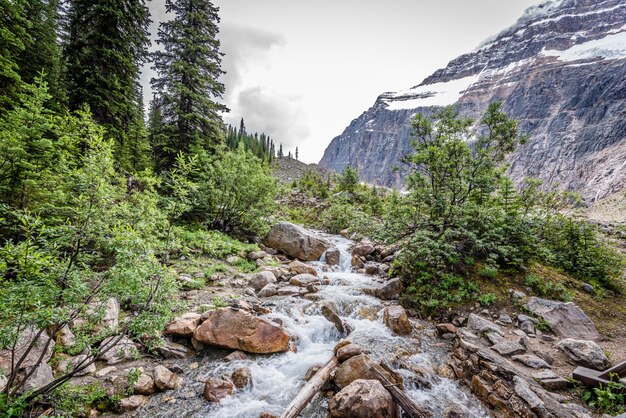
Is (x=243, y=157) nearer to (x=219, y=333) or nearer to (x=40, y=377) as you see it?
(x=219, y=333)

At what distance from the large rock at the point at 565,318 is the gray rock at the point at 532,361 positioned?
1.71 m

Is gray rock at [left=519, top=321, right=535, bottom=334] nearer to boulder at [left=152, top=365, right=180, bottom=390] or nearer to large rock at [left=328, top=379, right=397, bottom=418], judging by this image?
large rock at [left=328, top=379, right=397, bottom=418]

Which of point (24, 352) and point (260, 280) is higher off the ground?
point (24, 352)

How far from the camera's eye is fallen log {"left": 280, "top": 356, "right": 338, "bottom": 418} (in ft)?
13.4

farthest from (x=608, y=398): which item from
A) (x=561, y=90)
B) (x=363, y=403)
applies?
(x=561, y=90)

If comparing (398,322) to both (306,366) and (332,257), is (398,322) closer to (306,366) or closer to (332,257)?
(306,366)

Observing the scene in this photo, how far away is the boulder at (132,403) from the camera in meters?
3.99

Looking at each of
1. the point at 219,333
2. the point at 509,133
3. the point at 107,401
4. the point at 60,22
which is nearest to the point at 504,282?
the point at 509,133

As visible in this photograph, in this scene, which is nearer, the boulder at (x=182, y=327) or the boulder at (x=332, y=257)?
the boulder at (x=182, y=327)

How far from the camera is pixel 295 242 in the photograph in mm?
14266

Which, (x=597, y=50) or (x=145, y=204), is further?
(x=597, y=50)

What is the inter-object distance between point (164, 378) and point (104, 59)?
13.3 meters

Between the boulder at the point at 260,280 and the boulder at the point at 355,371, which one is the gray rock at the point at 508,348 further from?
the boulder at the point at 260,280

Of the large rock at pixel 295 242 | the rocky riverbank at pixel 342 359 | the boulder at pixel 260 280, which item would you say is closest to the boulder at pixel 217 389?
the rocky riverbank at pixel 342 359
